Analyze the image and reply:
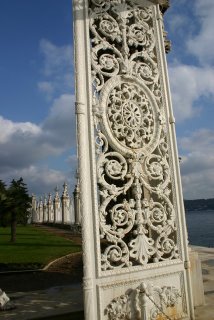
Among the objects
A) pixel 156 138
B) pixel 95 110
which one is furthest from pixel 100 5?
pixel 156 138

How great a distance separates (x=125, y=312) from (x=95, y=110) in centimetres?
292

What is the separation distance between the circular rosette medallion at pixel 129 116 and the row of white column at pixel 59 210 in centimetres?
2180

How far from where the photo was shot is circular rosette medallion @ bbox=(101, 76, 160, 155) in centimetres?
484

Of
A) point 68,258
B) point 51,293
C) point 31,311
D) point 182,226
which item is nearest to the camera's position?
point 182,226

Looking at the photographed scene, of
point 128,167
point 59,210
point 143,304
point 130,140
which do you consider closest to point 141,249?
point 143,304

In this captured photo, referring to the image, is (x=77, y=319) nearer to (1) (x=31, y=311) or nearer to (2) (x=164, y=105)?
(1) (x=31, y=311)

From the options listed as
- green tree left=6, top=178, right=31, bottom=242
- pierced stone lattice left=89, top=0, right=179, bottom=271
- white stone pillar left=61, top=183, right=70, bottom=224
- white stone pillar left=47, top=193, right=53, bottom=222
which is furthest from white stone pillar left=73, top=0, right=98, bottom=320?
white stone pillar left=47, top=193, right=53, bottom=222

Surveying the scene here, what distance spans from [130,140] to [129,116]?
16.3 inches

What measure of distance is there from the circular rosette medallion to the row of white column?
858 inches

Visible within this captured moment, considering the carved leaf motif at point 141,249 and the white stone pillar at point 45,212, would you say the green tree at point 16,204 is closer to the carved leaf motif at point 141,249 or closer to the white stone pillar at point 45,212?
the carved leaf motif at point 141,249

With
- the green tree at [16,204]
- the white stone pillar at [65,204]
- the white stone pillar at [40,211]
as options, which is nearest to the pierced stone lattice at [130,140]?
the green tree at [16,204]

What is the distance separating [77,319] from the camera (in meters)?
5.45

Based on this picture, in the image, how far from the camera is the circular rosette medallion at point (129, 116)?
191 inches

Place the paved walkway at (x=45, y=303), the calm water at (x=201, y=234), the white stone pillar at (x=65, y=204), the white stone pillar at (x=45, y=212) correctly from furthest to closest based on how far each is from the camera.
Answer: the white stone pillar at (x=45, y=212) → the calm water at (x=201, y=234) → the white stone pillar at (x=65, y=204) → the paved walkway at (x=45, y=303)
